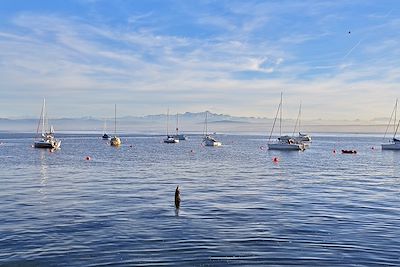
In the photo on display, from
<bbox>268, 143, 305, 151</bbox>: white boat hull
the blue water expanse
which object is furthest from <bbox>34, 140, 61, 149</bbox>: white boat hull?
the blue water expanse

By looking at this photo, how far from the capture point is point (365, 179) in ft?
209

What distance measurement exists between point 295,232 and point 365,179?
126 feet

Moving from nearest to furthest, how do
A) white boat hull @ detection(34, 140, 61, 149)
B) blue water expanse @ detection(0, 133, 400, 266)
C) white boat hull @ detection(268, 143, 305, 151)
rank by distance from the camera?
blue water expanse @ detection(0, 133, 400, 266)
white boat hull @ detection(268, 143, 305, 151)
white boat hull @ detection(34, 140, 61, 149)

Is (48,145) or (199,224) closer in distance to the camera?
(199,224)

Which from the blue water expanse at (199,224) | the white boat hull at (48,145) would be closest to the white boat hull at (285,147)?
→ the white boat hull at (48,145)

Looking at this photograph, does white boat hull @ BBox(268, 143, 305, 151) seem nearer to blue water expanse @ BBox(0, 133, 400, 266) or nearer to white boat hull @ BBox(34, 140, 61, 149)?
white boat hull @ BBox(34, 140, 61, 149)

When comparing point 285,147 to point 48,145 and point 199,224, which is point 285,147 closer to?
point 48,145

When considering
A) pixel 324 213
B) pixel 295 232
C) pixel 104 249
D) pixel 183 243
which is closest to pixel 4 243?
pixel 104 249

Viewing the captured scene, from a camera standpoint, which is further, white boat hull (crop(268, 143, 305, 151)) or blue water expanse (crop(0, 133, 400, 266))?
white boat hull (crop(268, 143, 305, 151))

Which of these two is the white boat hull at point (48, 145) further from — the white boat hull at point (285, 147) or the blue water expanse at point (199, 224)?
the blue water expanse at point (199, 224)

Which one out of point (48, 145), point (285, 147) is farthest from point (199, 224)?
point (48, 145)

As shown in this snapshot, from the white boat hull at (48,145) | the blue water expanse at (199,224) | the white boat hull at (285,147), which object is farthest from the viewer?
the white boat hull at (48,145)

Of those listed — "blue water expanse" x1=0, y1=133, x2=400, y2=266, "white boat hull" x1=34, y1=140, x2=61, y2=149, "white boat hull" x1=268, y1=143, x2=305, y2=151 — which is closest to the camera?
"blue water expanse" x1=0, y1=133, x2=400, y2=266

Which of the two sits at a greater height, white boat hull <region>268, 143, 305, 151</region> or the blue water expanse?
white boat hull <region>268, 143, 305, 151</region>
